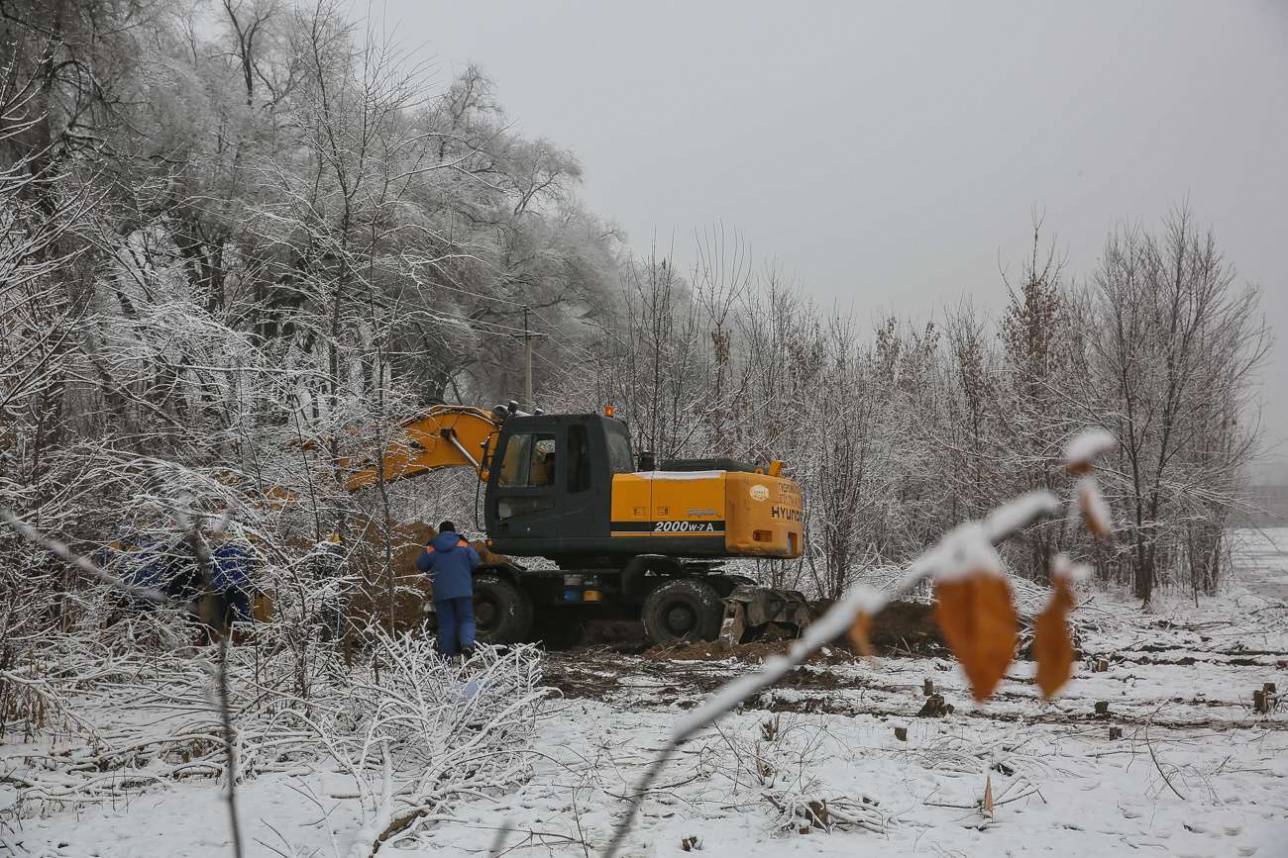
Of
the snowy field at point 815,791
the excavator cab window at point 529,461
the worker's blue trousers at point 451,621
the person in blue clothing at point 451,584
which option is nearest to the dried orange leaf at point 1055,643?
the snowy field at point 815,791

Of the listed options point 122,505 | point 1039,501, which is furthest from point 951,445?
point 1039,501

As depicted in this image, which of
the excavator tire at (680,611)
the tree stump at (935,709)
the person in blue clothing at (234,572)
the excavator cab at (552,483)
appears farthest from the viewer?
the excavator cab at (552,483)

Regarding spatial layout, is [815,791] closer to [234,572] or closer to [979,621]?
[234,572]

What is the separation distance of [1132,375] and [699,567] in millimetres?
8953

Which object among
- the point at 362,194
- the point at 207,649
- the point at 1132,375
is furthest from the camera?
the point at 1132,375

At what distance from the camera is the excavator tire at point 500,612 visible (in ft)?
42.0

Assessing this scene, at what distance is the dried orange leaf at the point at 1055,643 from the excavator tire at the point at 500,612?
12315mm

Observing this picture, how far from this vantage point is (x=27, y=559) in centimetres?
599

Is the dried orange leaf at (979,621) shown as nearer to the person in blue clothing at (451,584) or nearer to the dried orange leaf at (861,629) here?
the dried orange leaf at (861,629)

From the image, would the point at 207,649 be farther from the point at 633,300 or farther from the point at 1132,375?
the point at 633,300

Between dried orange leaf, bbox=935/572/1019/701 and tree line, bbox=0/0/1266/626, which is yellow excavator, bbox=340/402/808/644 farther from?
dried orange leaf, bbox=935/572/1019/701

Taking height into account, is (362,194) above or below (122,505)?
above

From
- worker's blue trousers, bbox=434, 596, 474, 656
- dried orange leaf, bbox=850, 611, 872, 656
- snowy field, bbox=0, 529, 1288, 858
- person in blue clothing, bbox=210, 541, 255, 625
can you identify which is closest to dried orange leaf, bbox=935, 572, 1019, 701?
dried orange leaf, bbox=850, 611, 872, 656

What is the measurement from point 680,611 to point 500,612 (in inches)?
88.6
